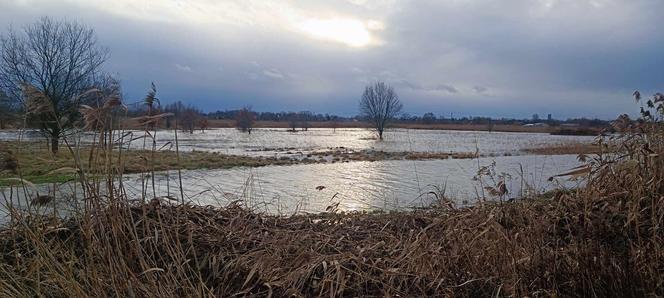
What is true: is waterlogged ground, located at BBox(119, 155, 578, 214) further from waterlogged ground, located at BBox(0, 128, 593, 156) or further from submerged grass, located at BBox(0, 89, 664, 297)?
submerged grass, located at BBox(0, 89, 664, 297)

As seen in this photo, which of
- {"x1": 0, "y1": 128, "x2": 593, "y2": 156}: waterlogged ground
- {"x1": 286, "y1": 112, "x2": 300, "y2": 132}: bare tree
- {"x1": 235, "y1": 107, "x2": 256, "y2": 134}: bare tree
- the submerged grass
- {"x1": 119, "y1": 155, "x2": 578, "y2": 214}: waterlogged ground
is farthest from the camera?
{"x1": 286, "y1": 112, "x2": 300, "y2": 132}: bare tree

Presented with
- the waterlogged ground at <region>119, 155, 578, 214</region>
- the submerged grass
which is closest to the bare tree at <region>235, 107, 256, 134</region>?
the waterlogged ground at <region>119, 155, 578, 214</region>

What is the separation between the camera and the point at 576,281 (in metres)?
3.06

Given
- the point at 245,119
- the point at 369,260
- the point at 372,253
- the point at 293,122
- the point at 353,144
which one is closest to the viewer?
the point at 369,260

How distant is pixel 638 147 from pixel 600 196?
0.82 metres

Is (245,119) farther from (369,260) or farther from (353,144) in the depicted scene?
(369,260)

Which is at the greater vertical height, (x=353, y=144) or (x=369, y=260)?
(x=369, y=260)

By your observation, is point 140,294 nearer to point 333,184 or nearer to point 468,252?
point 468,252

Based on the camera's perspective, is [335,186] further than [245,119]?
No

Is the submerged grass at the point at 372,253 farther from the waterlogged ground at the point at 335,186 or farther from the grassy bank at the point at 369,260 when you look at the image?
the waterlogged ground at the point at 335,186

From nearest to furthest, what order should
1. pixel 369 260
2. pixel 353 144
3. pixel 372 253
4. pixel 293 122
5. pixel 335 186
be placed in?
pixel 369 260 < pixel 372 253 < pixel 335 186 < pixel 353 144 < pixel 293 122

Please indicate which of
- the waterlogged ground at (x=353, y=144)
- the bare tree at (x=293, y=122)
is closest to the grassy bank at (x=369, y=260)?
the waterlogged ground at (x=353, y=144)

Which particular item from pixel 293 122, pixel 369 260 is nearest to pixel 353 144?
pixel 369 260

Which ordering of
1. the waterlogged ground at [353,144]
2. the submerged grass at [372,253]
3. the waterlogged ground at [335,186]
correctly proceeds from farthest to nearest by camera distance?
the waterlogged ground at [353,144], the waterlogged ground at [335,186], the submerged grass at [372,253]
